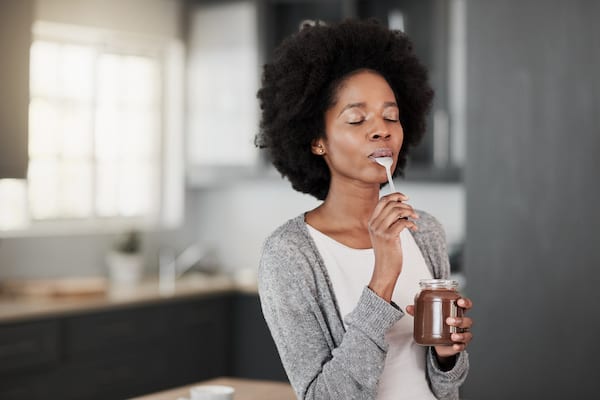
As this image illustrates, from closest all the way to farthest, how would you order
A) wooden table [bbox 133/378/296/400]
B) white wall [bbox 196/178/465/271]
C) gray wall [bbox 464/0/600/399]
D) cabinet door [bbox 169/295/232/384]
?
wooden table [bbox 133/378/296/400], gray wall [bbox 464/0/600/399], cabinet door [bbox 169/295/232/384], white wall [bbox 196/178/465/271]

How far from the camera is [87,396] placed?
436 cm

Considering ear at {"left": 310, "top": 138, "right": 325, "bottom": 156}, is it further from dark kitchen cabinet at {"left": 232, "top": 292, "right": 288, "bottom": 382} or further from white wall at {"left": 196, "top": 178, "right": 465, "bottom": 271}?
white wall at {"left": 196, "top": 178, "right": 465, "bottom": 271}

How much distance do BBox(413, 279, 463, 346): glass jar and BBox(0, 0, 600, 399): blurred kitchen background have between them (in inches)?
64.9

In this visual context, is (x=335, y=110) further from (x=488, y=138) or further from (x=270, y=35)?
(x=270, y=35)

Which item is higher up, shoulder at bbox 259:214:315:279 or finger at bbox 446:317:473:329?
shoulder at bbox 259:214:315:279

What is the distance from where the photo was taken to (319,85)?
1.96 m

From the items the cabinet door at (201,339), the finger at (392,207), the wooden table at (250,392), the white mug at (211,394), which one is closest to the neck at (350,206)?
the finger at (392,207)

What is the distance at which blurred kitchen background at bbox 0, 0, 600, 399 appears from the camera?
10.8 feet

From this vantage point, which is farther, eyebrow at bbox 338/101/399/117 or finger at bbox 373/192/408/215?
eyebrow at bbox 338/101/399/117

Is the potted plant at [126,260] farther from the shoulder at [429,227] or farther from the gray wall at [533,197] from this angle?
the shoulder at [429,227]

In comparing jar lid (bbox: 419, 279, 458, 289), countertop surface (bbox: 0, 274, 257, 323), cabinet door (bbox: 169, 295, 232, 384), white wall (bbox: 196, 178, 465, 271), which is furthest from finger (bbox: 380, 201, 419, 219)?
white wall (bbox: 196, 178, 465, 271)

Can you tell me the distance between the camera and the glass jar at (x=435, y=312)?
1726 millimetres

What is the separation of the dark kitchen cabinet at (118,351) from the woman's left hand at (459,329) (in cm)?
263

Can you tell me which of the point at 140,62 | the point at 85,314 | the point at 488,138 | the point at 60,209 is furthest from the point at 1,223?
the point at 488,138
